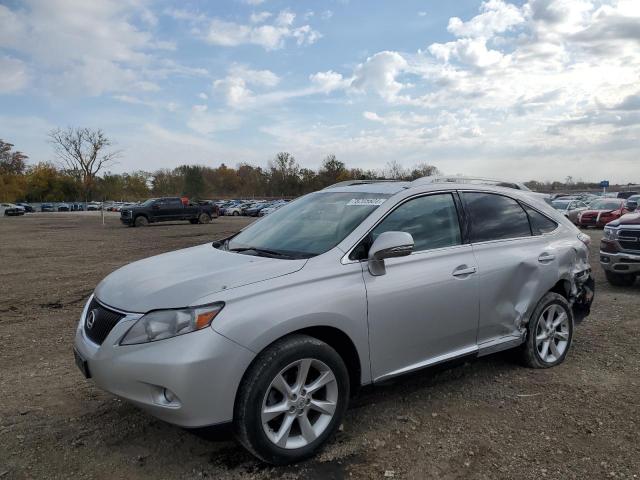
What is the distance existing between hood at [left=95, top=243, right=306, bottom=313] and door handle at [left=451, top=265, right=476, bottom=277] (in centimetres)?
123

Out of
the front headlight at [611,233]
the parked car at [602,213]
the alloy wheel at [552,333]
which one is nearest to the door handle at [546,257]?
the alloy wheel at [552,333]

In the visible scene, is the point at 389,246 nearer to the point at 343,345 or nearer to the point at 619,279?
the point at 343,345

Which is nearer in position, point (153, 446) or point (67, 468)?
point (67, 468)

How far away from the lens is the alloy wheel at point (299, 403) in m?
2.96

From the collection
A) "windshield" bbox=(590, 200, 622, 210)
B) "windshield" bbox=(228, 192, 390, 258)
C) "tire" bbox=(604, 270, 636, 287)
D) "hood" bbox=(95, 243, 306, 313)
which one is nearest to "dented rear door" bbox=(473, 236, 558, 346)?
"windshield" bbox=(228, 192, 390, 258)

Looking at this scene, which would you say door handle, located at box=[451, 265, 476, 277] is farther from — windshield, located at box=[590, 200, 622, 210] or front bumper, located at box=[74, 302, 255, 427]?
windshield, located at box=[590, 200, 622, 210]

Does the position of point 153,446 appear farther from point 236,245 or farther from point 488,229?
point 488,229

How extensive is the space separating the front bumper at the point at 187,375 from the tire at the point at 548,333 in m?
2.76

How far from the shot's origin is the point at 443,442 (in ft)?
11.0

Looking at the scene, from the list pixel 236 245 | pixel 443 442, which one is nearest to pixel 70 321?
pixel 236 245

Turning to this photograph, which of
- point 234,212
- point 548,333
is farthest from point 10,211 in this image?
point 548,333

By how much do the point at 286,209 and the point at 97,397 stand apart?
2137 millimetres

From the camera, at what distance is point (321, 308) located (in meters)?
3.09

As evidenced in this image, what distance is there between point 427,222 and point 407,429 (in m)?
1.50
